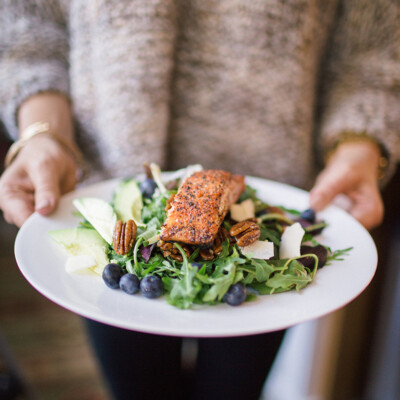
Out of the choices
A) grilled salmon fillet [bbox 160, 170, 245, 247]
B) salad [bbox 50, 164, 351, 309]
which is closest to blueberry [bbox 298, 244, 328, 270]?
salad [bbox 50, 164, 351, 309]

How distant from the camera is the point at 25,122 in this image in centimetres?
157

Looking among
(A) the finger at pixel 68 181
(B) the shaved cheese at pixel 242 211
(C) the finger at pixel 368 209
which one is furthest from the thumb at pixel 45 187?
(C) the finger at pixel 368 209

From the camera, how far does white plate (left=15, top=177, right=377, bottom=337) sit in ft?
2.71

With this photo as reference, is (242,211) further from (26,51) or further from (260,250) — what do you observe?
(26,51)

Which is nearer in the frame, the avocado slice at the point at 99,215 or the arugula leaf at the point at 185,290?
the arugula leaf at the point at 185,290

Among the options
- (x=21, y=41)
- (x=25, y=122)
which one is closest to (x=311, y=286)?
(x=25, y=122)

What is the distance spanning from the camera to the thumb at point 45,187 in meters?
1.22

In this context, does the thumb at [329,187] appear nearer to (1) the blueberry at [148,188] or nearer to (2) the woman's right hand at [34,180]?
(1) the blueberry at [148,188]

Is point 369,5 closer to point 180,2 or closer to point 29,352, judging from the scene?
point 180,2

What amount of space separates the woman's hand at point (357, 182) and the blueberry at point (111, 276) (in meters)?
0.77

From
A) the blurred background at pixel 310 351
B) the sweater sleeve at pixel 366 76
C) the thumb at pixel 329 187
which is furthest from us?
the blurred background at pixel 310 351

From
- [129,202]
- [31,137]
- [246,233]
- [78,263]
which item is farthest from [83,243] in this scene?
[31,137]

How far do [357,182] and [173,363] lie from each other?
1007mm

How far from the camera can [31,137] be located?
1.50 metres
